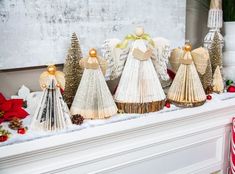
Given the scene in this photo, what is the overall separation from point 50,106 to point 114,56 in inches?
10.0

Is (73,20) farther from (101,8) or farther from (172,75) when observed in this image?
(172,75)

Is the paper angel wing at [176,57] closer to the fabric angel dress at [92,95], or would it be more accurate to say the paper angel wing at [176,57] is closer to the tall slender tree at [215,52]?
the tall slender tree at [215,52]

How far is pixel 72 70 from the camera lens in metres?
0.91

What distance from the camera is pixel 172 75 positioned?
1121 millimetres

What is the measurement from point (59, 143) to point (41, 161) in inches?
2.6

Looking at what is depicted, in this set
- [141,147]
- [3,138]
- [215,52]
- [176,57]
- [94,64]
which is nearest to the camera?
[3,138]

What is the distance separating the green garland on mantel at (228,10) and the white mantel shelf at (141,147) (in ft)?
1.36

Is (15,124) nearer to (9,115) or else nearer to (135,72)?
(9,115)

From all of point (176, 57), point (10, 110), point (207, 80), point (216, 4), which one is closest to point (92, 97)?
point (10, 110)

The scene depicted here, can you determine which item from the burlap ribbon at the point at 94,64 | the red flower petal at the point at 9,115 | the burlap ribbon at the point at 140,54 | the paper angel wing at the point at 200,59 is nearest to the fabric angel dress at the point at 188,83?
the paper angel wing at the point at 200,59

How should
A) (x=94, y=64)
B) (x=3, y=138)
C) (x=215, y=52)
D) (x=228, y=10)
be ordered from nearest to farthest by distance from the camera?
(x=3, y=138), (x=94, y=64), (x=215, y=52), (x=228, y=10)

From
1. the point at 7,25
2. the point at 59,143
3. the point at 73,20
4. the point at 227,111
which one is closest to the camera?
the point at 59,143

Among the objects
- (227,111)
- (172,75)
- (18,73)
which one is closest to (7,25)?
(18,73)

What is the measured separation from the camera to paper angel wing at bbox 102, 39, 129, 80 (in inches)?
35.9
